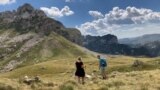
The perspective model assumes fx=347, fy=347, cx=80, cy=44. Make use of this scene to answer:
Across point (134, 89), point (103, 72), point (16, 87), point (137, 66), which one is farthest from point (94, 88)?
point (137, 66)

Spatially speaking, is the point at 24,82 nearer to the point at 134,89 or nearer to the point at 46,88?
the point at 46,88

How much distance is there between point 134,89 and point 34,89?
26.8 ft

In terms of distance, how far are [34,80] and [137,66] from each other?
112 m

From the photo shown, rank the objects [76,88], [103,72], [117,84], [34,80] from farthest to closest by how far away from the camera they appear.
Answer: [103,72] < [34,80] < [117,84] < [76,88]

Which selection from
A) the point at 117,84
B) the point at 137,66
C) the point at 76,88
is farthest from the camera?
the point at 137,66

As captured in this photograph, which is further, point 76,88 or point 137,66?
point 137,66

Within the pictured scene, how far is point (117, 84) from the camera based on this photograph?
31047mm

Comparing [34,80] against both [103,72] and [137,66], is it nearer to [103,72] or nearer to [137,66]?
[103,72]

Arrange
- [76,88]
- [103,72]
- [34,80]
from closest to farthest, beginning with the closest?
[76,88] → [34,80] → [103,72]

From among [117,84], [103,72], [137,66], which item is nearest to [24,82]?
[117,84]

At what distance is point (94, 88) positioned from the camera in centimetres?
2947

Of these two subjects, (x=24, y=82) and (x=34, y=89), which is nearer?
(x=34, y=89)

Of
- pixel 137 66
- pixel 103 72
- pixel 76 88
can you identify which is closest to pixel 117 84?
pixel 76 88

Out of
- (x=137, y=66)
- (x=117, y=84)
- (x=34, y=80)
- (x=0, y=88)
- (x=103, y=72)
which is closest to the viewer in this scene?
(x=0, y=88)
